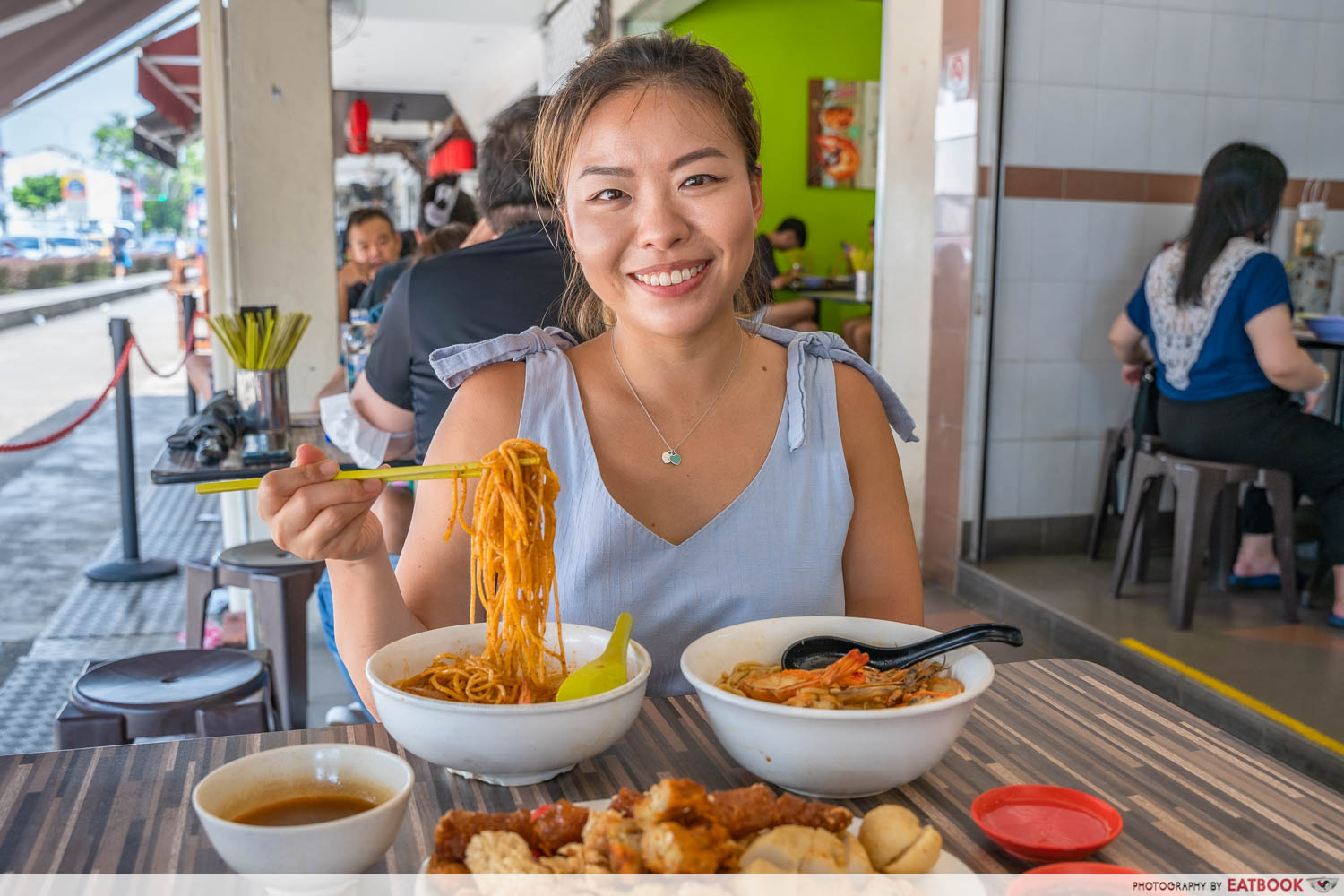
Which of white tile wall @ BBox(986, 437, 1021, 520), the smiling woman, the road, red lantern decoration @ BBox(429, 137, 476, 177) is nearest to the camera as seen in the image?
the smiling woman

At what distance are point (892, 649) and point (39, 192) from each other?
26545mm

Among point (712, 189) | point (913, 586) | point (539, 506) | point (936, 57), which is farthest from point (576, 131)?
point (936, 57)

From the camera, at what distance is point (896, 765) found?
93 centimetres

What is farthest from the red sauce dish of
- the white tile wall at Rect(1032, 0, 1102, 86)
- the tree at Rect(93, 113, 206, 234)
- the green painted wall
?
the tree at Rect(93, 113, 206, 234)

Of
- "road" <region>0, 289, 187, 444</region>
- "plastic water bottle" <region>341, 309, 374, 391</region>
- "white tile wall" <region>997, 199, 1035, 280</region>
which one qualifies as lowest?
"road" <region>0, 289, 187, 444</region>

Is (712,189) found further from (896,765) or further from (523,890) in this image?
(523,890)

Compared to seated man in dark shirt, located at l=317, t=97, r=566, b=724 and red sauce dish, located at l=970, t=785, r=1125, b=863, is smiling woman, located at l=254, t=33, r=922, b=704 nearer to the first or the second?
red sauce dish, located at l=970, t=785, r=1125, b=863

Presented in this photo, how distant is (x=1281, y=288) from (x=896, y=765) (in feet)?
10.5

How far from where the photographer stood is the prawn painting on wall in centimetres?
834

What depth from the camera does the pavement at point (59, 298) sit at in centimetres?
1842

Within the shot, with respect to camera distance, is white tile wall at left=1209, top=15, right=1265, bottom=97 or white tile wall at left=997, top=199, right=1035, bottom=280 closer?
white tile wall at left=997, top=199, right=1035, bottom=280

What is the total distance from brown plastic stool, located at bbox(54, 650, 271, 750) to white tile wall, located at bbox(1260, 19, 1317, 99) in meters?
4.45

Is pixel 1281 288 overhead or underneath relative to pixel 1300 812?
overhead

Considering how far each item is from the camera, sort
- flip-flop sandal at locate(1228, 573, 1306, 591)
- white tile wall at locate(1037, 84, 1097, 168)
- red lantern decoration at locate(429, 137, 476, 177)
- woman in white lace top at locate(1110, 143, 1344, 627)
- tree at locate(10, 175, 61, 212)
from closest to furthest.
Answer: woman in white lace top at locate(1110, 143, 1344, 627), flip-flop sandal at locate(1228, 573, 1306, 591), white tile wall at locate(1037, 84, 1097, 168), red lantern decoration at locate(429, 137, 476, 177), tree at locate(10, 175, 61, 212)
